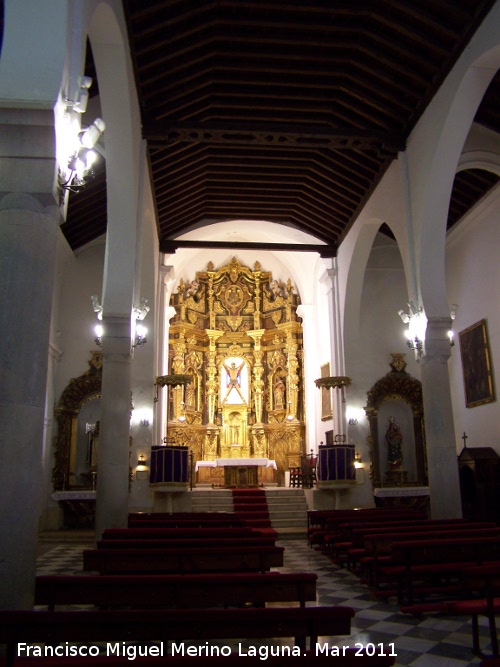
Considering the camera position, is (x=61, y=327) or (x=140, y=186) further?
(x=61, y=327)

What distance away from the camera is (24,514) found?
3.74 m

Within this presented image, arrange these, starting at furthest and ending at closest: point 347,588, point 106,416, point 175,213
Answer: point 175,213 → point 106,416 → point 347,588

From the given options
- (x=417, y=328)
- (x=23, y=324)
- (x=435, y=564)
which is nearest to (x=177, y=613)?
(x=23, y=324)

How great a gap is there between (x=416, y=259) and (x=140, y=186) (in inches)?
184

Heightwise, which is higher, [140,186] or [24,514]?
[140,186]

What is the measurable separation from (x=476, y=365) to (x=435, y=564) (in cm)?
801

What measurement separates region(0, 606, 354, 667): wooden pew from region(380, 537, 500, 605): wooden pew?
280 centimetres

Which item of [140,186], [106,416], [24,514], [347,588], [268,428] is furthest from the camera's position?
[268,428]

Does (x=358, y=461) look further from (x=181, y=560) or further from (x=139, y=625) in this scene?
(x=139, y=625)

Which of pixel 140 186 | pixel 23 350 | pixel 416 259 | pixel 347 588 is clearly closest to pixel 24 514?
pixel 23 350

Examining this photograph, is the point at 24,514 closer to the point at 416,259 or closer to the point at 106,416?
the point at 106,416

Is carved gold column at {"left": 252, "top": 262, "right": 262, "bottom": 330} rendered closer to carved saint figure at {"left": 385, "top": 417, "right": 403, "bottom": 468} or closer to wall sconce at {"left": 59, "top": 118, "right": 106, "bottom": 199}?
carved saint figure at {"left": 385, "top": 417, "right": 403, "bottom": 468}

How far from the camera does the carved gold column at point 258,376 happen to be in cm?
2017

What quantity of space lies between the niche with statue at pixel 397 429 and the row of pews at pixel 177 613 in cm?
854
